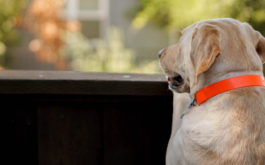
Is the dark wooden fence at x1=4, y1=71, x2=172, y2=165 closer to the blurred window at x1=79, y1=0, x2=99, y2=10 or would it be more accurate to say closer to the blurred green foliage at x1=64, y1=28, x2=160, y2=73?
the blurred green foliage at x1=64, y1=28, x2=160, y2=73

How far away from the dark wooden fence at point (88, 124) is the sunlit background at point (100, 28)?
273 inches

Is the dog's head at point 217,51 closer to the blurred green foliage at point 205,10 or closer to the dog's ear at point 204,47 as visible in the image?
the dog's ear at point 204,47

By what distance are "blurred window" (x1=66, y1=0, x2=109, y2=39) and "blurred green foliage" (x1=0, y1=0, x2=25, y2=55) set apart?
217 centimetres

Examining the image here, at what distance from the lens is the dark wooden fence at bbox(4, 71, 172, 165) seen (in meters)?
2.01

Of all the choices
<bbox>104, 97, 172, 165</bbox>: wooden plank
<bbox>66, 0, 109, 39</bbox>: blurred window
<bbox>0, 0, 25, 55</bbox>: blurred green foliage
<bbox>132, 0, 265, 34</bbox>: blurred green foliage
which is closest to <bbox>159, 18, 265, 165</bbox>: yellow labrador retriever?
<bbox>104, 97, 172, 165</bbox>: wooden plank

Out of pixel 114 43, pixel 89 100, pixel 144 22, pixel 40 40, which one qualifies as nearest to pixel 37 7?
pixel 40 40

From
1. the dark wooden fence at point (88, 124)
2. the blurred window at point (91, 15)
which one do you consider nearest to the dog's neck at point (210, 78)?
the dark wooden fence at point (88, 124)

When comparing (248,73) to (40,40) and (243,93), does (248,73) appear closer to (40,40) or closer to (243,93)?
(243,93)

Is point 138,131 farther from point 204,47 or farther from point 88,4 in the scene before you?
point 88,4

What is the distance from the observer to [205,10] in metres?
8.73

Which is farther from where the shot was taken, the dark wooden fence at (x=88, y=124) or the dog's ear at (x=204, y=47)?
the dark wooden fence at (x=88, y=124)

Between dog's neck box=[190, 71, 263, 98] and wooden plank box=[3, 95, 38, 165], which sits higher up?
dog's neck box=[190, 71, 263, 98]

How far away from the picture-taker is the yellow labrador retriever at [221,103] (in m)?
1.58

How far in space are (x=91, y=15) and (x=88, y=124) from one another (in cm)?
1124
